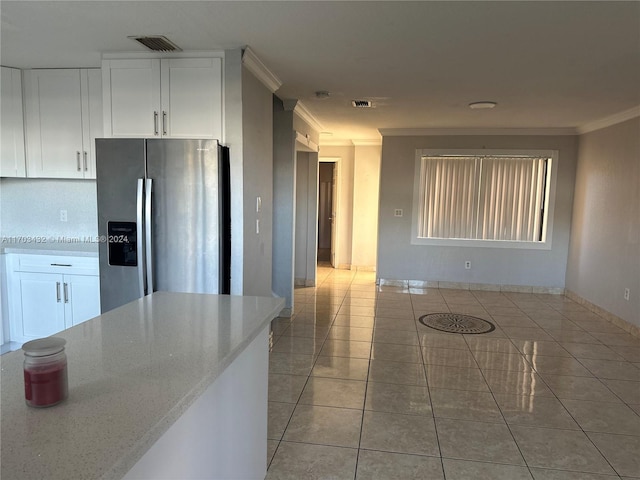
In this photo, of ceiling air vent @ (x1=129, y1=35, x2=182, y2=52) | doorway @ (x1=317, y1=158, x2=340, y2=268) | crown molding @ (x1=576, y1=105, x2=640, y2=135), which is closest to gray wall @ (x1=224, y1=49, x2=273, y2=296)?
ceiling air vent @ (x1=129, y1=35, x2=182, y2=52)

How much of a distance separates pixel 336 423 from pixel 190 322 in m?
1.43

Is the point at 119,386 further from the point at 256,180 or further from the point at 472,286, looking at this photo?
the point at 472,286

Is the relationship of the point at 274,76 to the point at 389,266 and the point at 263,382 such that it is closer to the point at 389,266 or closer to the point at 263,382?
the point at 263,382

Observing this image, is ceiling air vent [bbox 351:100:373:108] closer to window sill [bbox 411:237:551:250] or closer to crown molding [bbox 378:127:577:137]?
crown molding [bbox 378:127:577:137]

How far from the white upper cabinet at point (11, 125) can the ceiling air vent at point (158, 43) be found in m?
1.48

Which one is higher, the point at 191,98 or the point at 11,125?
the point at 191,98

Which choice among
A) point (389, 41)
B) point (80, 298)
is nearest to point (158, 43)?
point (389, 41)

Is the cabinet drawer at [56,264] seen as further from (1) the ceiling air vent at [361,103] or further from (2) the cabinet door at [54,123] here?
(1) the ceiling air vent at [361,103]

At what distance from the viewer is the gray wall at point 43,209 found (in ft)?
13.0

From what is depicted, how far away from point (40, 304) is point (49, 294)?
0.12m

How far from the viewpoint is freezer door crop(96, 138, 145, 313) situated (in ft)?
9.48

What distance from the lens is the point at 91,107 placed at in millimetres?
3553

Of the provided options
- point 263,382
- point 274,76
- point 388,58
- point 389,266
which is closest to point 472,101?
point 388,58

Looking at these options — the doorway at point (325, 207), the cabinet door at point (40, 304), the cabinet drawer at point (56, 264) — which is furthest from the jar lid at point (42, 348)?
the doorway at point (325, 207)
